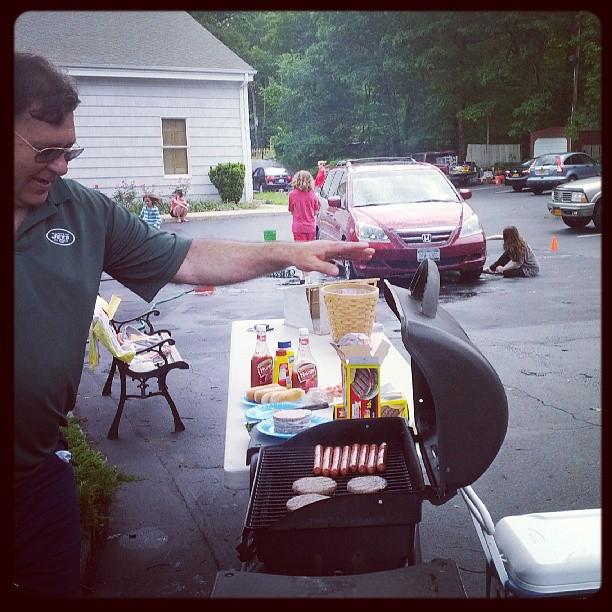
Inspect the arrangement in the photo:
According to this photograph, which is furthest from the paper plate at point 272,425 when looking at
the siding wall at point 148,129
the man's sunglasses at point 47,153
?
the siding wall at point 148,129

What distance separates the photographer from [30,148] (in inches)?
66.0

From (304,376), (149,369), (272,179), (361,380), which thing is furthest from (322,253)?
(272,179)

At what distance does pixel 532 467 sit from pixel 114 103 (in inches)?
681

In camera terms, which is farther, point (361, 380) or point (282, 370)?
point (282, 370)

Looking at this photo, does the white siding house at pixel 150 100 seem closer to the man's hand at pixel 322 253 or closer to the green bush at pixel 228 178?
the green bush at pixel 228 178

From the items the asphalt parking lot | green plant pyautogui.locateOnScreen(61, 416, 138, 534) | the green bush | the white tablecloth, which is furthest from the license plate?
Result: the green bush

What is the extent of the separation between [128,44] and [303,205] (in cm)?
1184

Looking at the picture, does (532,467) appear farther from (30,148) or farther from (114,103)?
(114,103)

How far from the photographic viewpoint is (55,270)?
174 centimetres

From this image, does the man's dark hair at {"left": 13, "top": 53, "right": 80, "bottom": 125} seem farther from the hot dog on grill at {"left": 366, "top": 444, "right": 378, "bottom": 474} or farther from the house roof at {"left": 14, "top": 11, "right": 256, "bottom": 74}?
the house roof at {"left": 14, "top": 11, "right": 256, "bottom": 74}

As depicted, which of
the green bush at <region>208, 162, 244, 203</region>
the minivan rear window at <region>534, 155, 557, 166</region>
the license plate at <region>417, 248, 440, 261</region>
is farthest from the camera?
the minivan rear window at <region>534, 155, 557, 166</region>

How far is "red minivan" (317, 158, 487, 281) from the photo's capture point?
9.38 meters

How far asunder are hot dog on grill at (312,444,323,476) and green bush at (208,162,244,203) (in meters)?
18.7

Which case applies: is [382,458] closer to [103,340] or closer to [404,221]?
[103,340]
